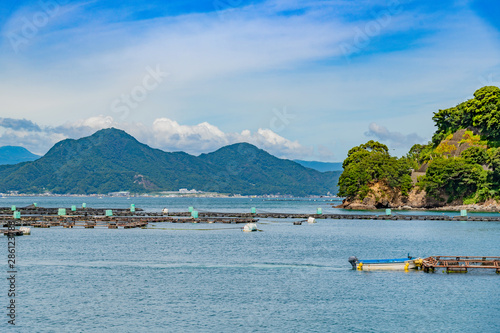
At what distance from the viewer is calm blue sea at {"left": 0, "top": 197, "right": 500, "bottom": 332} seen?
87.7 feet

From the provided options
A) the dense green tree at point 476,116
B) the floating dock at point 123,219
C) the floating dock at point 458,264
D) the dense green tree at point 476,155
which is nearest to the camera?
the floating dock at point 458,264

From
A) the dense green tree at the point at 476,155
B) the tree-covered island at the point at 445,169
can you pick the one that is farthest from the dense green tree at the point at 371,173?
the dense green tree at the point at 476,155

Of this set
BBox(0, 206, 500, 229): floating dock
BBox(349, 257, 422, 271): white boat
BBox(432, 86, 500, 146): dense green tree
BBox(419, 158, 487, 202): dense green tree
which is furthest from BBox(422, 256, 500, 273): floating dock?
BBox(432, 86, 500, 146): dense green tree

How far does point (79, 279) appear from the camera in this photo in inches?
1481

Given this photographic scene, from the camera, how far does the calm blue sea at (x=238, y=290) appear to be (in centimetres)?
2672

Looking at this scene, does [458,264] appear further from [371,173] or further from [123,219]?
[371,173]

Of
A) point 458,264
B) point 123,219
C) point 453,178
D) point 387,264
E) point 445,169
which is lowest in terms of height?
point 458,264

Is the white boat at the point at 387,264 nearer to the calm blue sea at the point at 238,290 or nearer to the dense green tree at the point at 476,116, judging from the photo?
the calm blue sea at the point at 238,290

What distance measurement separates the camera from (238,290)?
34.4 m

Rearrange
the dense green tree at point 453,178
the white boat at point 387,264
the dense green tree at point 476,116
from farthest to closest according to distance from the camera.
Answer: the dense green tree at point 476,116 → the dense green tree at point 453,178 → the white boat at point 387,264

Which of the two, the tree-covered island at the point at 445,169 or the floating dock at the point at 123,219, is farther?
the tree-covered island at the point at 445,169

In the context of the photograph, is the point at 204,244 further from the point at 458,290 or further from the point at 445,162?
the point at 445,162

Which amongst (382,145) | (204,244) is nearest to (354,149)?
(382,145)

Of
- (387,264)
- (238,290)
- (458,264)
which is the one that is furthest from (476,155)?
(238,290)
